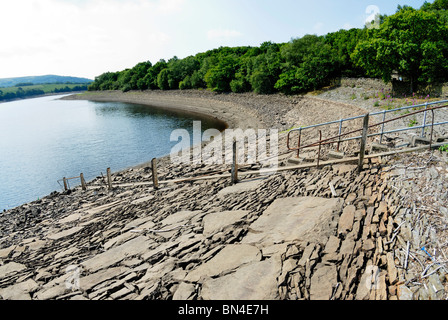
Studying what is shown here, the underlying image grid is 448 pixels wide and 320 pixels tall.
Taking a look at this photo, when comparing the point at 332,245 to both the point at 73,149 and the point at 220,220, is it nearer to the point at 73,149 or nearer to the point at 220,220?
the point at 220,220

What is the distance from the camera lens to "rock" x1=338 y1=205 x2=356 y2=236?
6.71 metres

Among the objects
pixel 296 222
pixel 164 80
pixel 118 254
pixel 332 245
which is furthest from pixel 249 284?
pixel 164 80

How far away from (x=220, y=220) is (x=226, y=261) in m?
2.12

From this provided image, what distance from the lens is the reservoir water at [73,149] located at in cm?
2541

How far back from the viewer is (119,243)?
29.1 feet

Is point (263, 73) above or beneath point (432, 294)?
above

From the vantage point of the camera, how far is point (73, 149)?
3575 centimetres

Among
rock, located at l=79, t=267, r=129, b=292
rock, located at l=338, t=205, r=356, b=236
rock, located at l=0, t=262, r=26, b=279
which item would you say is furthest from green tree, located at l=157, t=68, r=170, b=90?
rock, located at l=338, t=205, r=356, b=236

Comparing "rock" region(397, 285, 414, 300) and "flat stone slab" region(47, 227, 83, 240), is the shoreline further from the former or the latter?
"rock" region(397, 285, 414, 300)

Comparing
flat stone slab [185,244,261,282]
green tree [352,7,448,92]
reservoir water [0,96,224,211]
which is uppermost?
green tree [352,7,448,92]

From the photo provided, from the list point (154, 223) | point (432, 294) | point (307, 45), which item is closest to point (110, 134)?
point (307, 45)

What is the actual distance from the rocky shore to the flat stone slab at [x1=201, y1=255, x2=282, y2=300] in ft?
0.07
